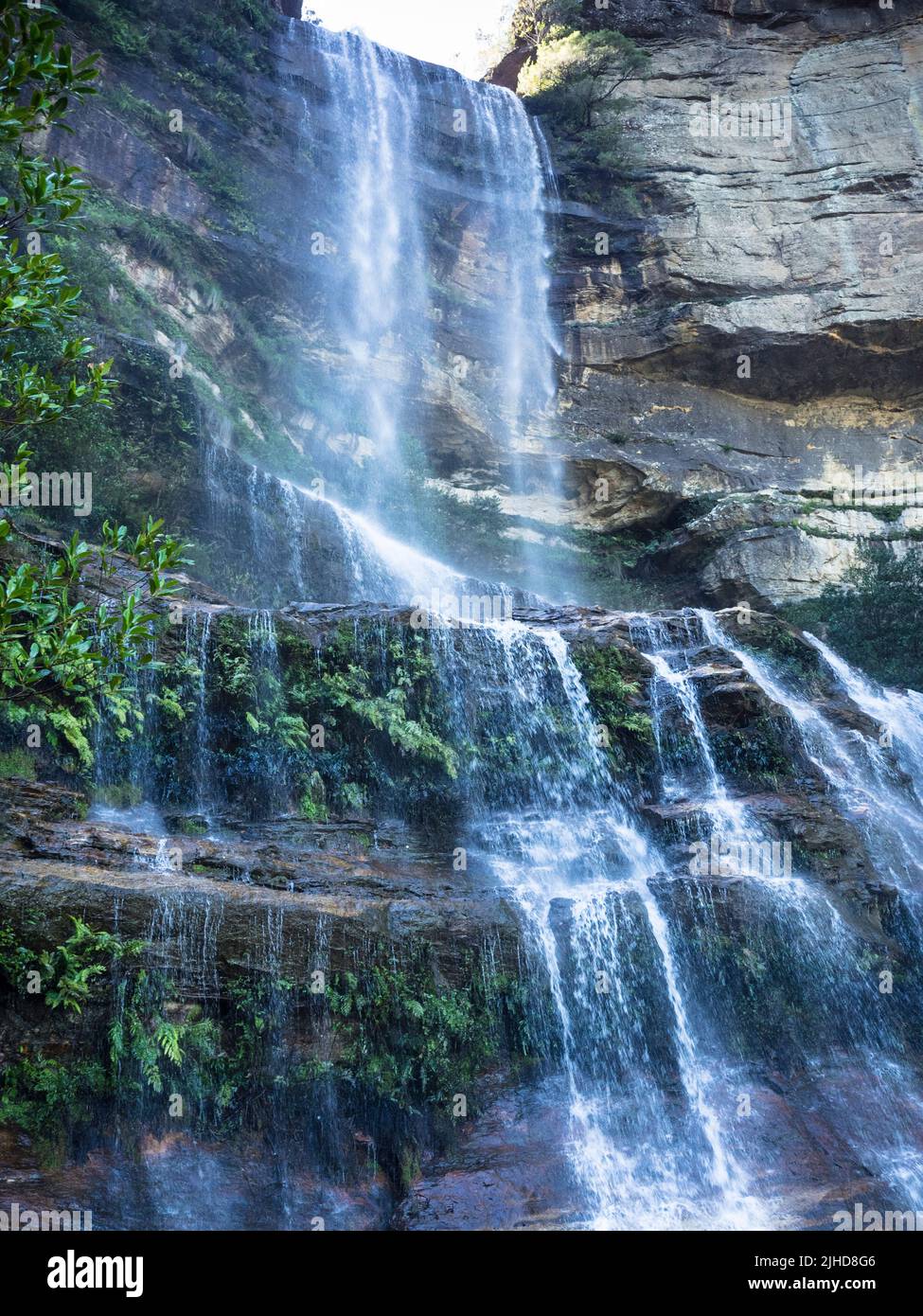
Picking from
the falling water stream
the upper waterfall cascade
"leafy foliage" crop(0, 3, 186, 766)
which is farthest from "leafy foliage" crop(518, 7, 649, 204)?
"leafy foliage" crop(0, 3, 186, 766)

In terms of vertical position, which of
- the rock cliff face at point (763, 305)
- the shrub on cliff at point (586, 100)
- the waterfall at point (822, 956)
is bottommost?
the waterfall at point (822, 956)

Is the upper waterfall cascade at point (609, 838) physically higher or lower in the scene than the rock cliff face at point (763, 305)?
lower

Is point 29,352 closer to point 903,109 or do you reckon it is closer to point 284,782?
point 284,782

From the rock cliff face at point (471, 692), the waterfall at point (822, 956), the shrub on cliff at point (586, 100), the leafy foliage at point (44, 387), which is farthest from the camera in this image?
the shrub on cliff at point (586, 100)

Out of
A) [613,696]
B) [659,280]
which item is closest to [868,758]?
[613,696]

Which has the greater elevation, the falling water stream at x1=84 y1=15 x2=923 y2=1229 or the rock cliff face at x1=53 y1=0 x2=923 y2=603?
Answer: the rock cliff face at x1=53 y1=0 x2=923 y2=603

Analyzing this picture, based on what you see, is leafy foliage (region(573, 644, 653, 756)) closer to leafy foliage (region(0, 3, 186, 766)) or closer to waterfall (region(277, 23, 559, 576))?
leafy foliage (region(0, 3, 186, 766))

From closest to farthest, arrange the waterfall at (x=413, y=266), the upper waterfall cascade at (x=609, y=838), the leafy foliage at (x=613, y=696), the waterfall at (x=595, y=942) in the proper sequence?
1. the waterfall at (x=595, y=942)
2. the upper waterfall cascade at (x=609, y=838)
3. the leafy foliage at (x=613, y=696)
4. the waterfall at (x=413, y=266)

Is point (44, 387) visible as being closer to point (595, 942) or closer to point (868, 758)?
point (595, 942)

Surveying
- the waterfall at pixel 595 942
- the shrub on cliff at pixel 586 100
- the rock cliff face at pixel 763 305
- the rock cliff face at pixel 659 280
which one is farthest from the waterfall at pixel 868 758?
the shrub on cliff at pixel 586 100

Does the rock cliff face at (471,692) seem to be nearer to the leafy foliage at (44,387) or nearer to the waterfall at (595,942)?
the waterfall at (595,942)

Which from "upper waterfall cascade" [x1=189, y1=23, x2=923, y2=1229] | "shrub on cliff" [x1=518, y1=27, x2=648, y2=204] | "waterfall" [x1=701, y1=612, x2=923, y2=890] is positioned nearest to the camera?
"upper waterfall cascade" [x1=189, y1=23, x2=923, y2=1229]
